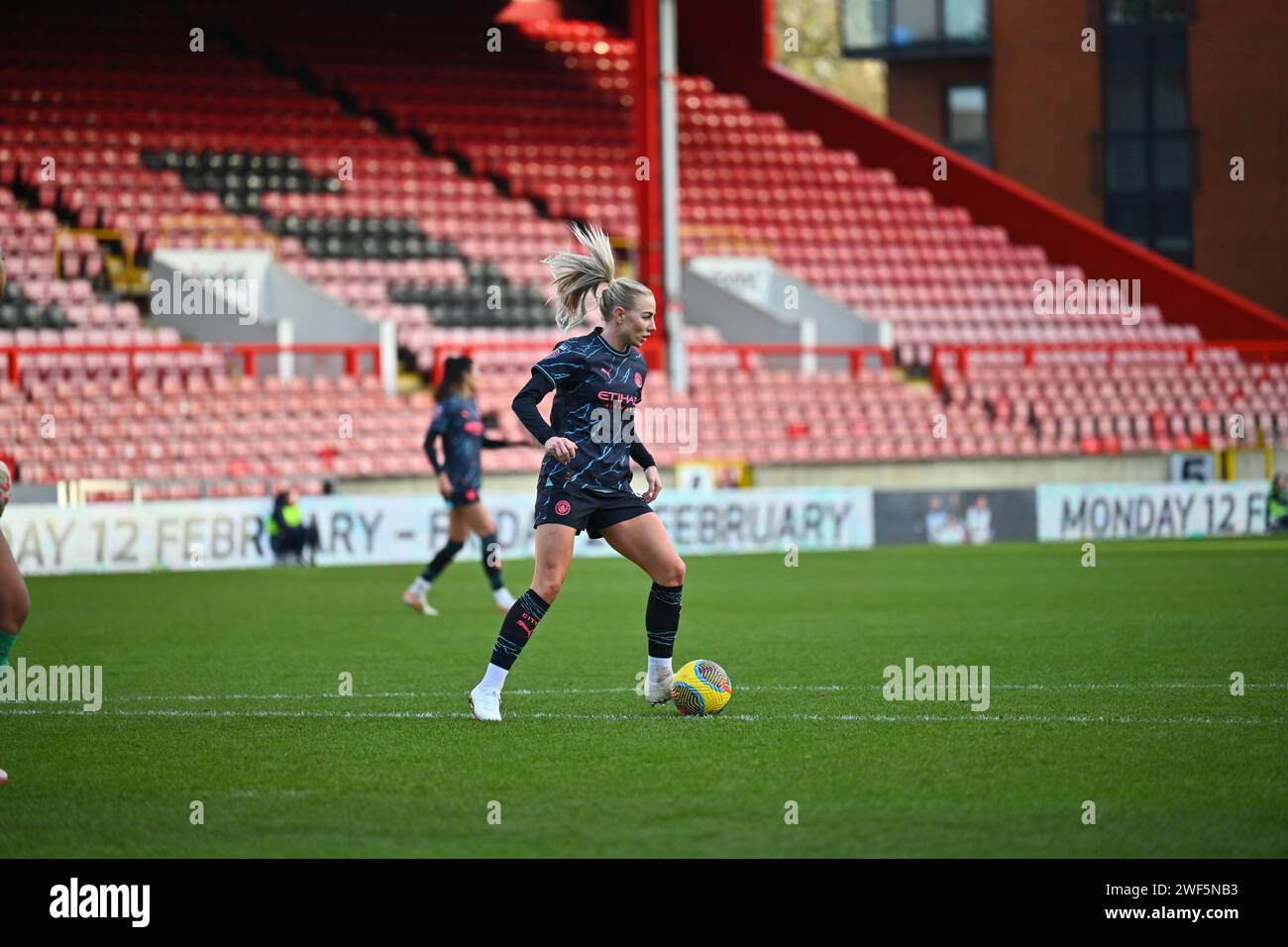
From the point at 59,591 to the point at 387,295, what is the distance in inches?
459

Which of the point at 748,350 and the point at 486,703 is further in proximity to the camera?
the point at 748,350

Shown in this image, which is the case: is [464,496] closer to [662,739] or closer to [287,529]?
[287,529]

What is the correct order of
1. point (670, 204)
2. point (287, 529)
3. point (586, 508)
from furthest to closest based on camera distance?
point (670, 204) < point (287, 529) < point (586, 508)

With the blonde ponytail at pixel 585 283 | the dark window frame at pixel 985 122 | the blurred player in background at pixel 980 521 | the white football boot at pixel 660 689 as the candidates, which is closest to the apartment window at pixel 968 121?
the dark window frame at pixel 985 122

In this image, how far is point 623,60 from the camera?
121ft

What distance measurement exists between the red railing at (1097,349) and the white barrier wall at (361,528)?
16.5 ft

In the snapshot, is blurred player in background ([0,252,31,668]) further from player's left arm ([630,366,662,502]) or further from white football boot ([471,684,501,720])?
player's left arm ([630,366,662,502])

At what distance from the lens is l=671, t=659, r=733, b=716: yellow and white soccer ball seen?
8516mm

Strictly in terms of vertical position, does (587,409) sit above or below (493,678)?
above

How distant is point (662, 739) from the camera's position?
307 inches

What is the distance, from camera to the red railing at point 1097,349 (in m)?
29.6

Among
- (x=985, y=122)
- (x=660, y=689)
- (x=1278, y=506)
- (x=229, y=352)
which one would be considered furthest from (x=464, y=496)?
(x=985, y=122)

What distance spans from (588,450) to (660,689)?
127 cm

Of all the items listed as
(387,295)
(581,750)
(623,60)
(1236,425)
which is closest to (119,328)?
(387,295)
